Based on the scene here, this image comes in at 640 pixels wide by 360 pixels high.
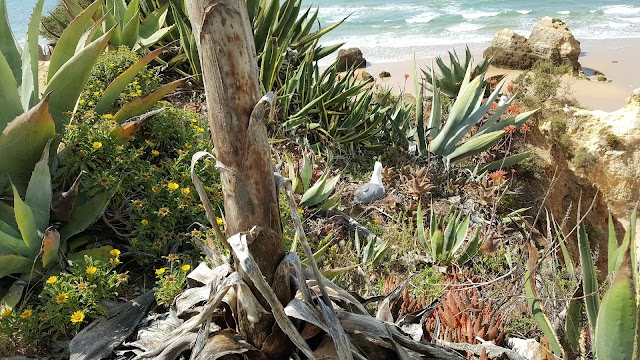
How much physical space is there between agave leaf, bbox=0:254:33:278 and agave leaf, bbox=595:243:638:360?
2.37 meters

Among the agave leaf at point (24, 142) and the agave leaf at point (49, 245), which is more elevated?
the agave leaf at point (24, 142)

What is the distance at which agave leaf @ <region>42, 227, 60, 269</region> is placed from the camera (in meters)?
2.24

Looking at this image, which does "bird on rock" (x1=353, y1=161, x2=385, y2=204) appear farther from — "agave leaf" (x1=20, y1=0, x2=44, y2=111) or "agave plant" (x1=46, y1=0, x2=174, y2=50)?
"agave leaf" (x1=20, y1=0, x2=44, y2=111)

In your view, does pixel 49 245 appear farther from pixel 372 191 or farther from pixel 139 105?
pixel 372 191

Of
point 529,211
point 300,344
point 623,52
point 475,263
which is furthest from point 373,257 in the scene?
point 623,52

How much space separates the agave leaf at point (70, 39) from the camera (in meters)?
3.04

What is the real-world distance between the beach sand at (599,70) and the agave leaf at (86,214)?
10.3 m

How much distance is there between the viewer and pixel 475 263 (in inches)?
146

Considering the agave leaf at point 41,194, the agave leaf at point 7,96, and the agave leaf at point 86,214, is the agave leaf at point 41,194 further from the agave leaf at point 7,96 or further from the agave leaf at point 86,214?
the agave leaf at point 7,96

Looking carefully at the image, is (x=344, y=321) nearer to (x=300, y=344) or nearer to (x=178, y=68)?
(x=300, y=344)

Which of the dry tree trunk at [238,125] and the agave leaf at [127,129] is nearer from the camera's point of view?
the dry tree trunk at [238,125]

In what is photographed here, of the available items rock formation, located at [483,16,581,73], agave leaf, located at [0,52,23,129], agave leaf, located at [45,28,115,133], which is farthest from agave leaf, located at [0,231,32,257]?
rock formation, located at [483,16,581,73]

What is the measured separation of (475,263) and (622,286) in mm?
1861

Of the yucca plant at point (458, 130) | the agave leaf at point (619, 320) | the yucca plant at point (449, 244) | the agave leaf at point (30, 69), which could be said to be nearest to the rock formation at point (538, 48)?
the yucca plant at point (458, 130)
